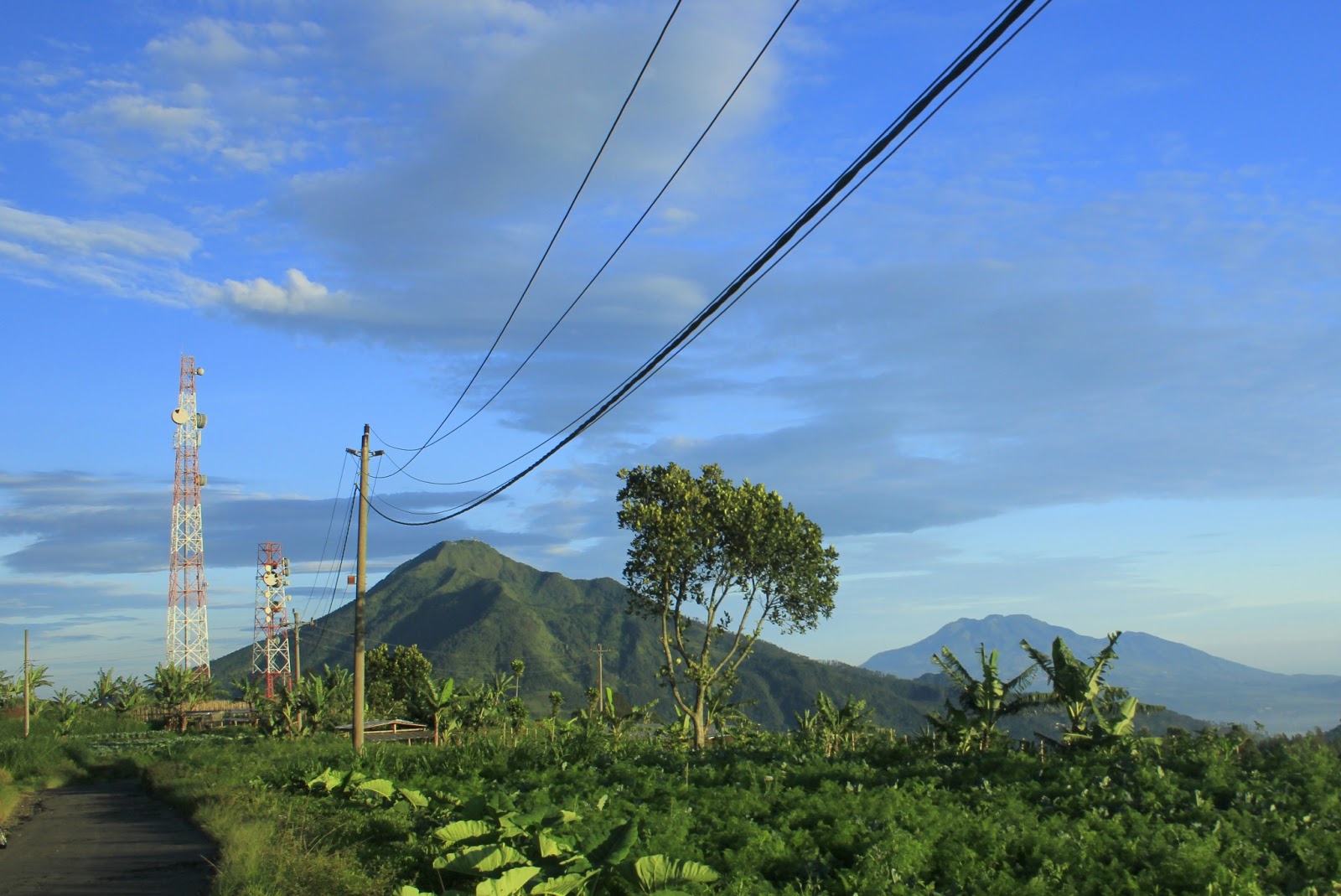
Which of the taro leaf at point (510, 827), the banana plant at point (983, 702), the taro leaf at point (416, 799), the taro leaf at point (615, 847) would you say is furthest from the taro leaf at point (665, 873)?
the banana plant at point (983, 702)

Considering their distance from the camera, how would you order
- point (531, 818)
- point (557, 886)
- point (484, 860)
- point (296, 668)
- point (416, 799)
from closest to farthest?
point (557, 886)
point (484, 860)
point (531, 818)
point (416, 799)
point (296, 668)

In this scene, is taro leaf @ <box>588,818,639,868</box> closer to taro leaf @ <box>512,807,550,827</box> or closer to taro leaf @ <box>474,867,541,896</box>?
taro leaf @ <box>474,867,541,896</box>

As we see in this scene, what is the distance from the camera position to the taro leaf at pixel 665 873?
11.2 m

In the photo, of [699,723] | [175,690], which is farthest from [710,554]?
[175,690]

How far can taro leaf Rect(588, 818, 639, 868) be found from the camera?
37.3 ft

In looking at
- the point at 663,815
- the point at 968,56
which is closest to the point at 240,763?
the point at 663,815

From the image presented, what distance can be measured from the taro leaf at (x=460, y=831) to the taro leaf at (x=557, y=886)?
214 cm

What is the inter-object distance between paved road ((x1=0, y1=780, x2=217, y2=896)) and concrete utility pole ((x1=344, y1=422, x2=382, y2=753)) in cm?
557

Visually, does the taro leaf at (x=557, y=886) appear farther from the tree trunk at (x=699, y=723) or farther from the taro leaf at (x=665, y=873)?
the tree trunk at (x=699, y=723)

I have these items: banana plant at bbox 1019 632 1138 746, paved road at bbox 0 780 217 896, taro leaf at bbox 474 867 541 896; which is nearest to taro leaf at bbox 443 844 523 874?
taro leaf at bbox 474 867 541 896

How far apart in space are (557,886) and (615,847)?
43.9 inches

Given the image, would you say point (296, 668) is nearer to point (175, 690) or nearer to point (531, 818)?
point (175, 690)

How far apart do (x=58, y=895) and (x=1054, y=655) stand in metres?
24.6

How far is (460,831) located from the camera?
1259 centimetres
